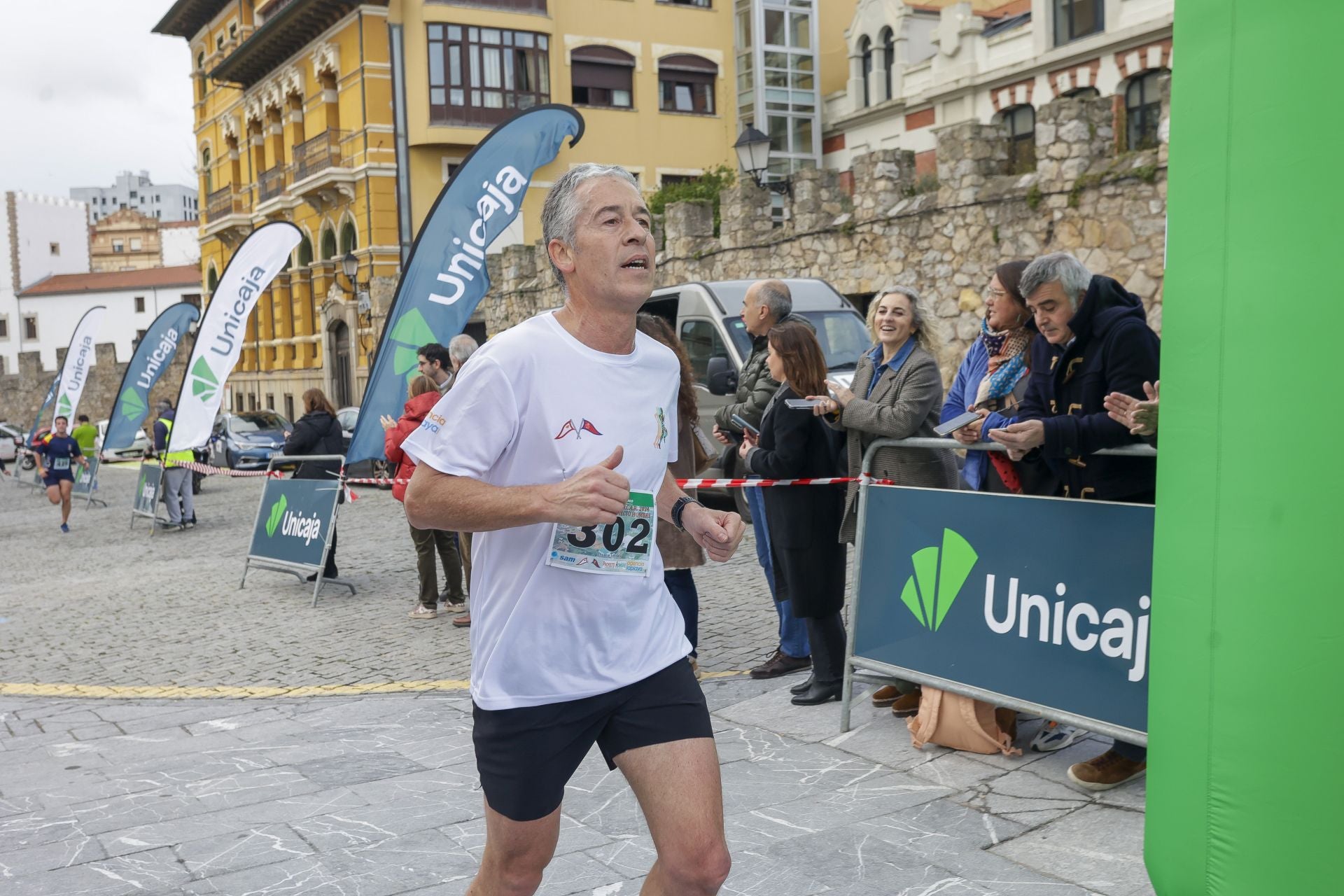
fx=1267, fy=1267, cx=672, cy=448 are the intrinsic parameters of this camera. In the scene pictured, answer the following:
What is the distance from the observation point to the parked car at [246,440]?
26703 millimetres

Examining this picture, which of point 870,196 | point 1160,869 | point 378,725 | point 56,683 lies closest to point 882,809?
point 1160,869

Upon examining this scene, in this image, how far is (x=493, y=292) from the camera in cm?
2722

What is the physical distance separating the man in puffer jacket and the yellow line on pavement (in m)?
0.30

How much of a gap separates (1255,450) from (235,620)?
8.66 meters

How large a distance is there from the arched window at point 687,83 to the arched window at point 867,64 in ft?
16.9

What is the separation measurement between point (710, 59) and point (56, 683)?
36592mm

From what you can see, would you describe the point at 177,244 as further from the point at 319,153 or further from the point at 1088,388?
the point at 1088,388

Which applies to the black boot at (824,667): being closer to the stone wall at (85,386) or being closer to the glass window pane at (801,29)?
the glass window pane at (801,29)

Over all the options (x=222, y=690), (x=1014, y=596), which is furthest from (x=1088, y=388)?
(x=222, y=690)

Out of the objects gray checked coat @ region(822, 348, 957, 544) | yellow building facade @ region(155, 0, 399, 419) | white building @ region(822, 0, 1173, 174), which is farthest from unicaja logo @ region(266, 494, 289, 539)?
yellow building facade @ region(155, 0, 399, 419)

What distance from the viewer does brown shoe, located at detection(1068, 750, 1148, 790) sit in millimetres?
4387

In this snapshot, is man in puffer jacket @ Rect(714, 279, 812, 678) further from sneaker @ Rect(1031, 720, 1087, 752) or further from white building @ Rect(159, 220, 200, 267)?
white building @ Rect(159, 220, 200, 267)

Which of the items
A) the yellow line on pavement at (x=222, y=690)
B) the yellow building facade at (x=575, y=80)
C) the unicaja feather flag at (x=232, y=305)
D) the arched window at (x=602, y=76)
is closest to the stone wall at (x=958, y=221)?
the unicaja feather flag at (x=232, y=305)

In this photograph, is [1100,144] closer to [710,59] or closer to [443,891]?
[443,891]
